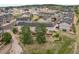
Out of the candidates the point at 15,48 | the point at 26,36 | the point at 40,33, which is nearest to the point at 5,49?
the point at 15,48

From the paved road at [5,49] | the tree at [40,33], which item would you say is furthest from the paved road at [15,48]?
the tree at [40,33]

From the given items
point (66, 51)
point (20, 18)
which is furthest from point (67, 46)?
point (20, 18)

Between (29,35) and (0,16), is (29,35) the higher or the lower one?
the lower one

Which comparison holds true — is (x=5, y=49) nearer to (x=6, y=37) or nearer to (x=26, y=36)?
(x=6, y=37)

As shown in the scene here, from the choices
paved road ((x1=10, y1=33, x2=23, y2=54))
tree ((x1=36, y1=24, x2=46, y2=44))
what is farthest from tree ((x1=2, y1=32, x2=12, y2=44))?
tree ((x1=36, y1=24, x2=46, y2=44))

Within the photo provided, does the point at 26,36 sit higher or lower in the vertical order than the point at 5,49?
higher

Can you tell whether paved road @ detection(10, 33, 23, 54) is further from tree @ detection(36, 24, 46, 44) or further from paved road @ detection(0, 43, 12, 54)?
tree @ detection(36, 24, 46, 44)

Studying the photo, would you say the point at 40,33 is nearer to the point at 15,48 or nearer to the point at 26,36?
the point at 26,36

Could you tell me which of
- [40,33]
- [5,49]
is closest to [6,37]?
[5,49]
